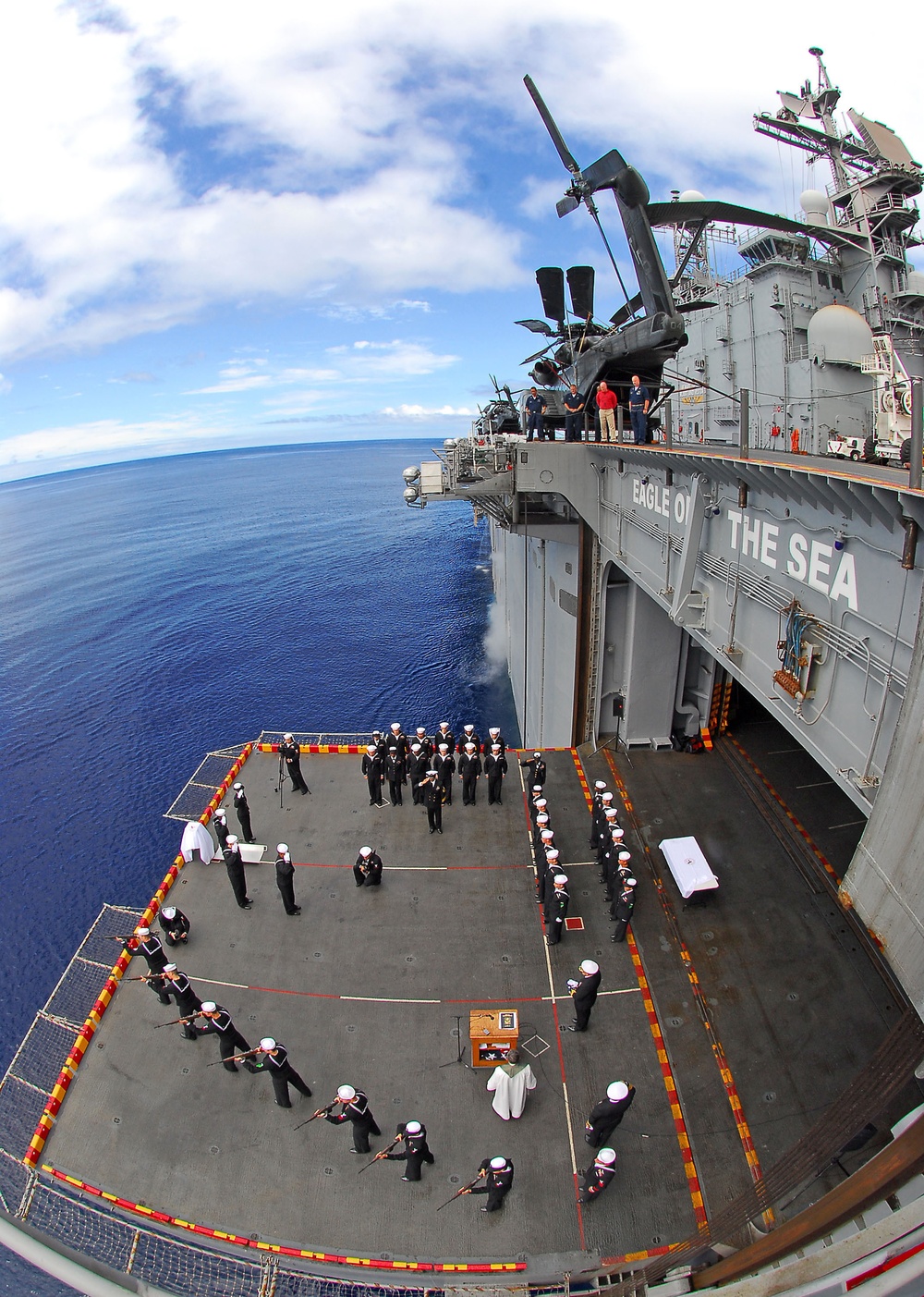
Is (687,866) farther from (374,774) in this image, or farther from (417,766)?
(374,774)

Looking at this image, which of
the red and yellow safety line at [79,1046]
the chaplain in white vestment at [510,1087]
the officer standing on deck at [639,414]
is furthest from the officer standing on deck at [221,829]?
the officer standing on deck at [639,414]

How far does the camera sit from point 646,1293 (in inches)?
235

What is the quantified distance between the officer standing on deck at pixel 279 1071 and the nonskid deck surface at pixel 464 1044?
0.27m

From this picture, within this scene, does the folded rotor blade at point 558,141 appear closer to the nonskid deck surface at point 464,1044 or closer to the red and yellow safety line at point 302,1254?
the nonskid deck surface at point 464,1044

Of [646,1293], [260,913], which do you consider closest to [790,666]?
[646,1293]

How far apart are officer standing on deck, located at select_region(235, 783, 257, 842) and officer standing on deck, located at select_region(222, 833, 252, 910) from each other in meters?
1.38

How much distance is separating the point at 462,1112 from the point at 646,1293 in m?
3.00

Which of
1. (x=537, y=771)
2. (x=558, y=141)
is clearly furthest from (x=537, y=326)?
(x=537, y=771)

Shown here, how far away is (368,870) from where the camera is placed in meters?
12.2

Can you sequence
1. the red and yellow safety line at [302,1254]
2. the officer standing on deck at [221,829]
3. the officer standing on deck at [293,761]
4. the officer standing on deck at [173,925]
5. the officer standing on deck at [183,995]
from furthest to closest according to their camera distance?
the officer standing on deck at [293,761] < the officer standing on deck at [221,829] < the officer standing on deck at [173,925] < the officer standing on deck at [183,995] < the red and yellow safety line at [302,1254]

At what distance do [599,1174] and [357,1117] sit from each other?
9.16 ft

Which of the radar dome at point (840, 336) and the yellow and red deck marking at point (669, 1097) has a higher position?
the radar dome at point (840, 336)

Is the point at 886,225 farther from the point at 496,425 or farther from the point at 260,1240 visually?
the point at 260,1240

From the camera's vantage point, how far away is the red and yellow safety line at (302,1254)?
271 inches
